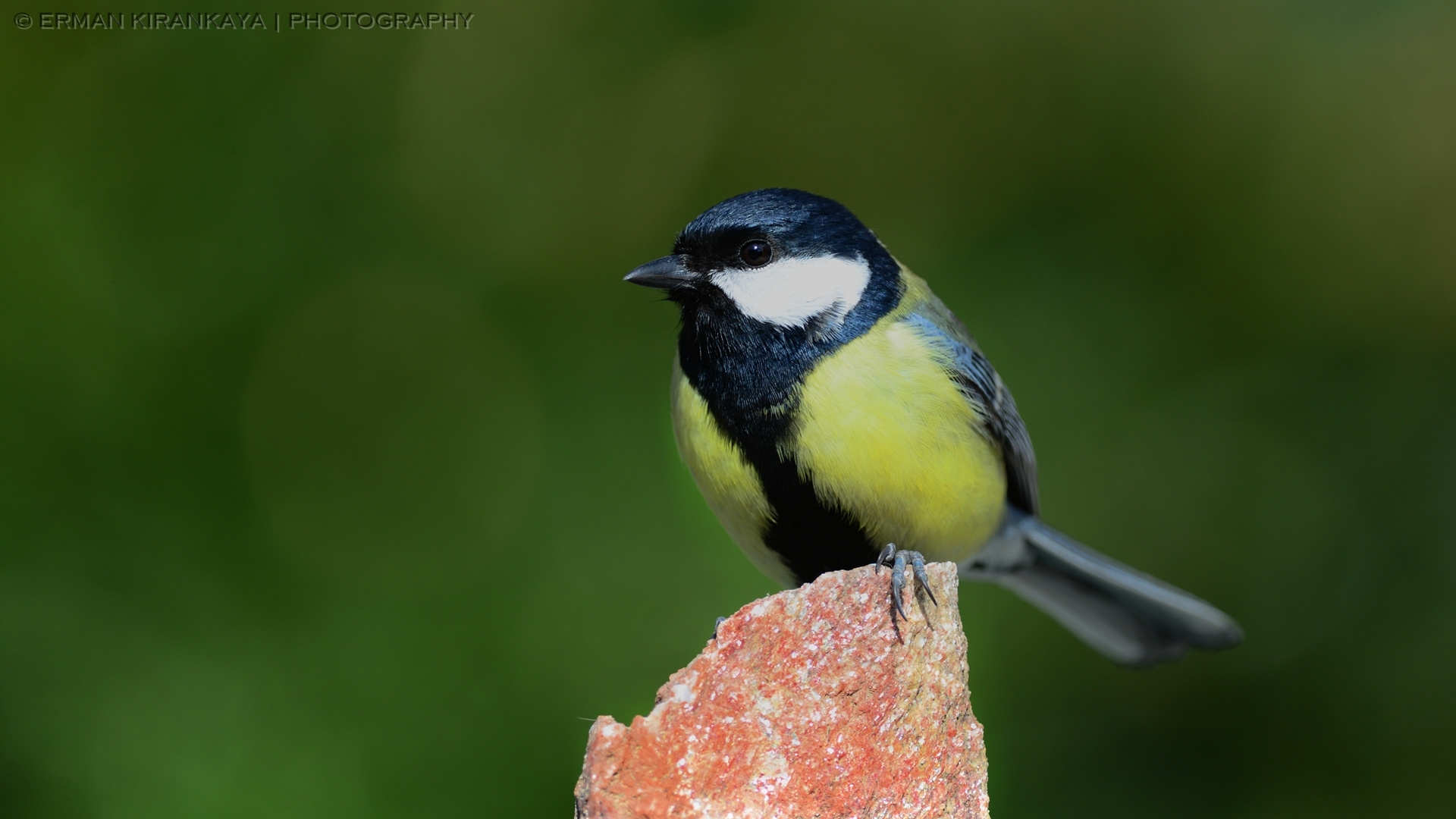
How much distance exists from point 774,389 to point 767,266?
0.73 ft

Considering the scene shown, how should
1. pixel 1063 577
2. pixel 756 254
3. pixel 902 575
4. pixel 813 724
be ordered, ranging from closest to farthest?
1. pixel 813 724
2. pixel 902 575
3. pixel 756 254
4. pixel 1063 577

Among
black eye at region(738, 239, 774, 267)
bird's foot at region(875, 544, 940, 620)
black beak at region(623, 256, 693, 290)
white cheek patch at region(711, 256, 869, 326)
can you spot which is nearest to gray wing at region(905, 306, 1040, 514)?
white cheek patch at region(711, 256, 869, 326)

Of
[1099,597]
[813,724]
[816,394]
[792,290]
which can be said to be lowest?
[1099,597]

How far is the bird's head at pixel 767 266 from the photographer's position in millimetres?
1845

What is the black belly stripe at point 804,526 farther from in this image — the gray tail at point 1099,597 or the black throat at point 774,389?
the gray tail at point 1099,597

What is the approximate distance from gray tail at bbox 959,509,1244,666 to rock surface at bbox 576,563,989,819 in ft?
3.27

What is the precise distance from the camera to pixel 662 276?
6.18 feet

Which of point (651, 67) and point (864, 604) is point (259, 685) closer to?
point (864, 604)

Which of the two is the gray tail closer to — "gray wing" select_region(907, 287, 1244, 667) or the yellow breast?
"gray wing" select_region(907, 287, 1244, 667)

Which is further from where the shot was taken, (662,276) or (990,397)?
(990,397)

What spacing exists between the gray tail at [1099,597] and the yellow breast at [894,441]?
0.43 meters

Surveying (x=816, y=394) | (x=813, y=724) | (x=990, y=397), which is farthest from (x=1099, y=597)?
(x=813, y=724)

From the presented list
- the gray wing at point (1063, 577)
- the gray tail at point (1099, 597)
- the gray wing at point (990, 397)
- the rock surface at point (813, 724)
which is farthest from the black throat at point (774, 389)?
the gray tail at point (1099, 597)

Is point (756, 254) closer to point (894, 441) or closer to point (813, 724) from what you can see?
point (894, 441)
